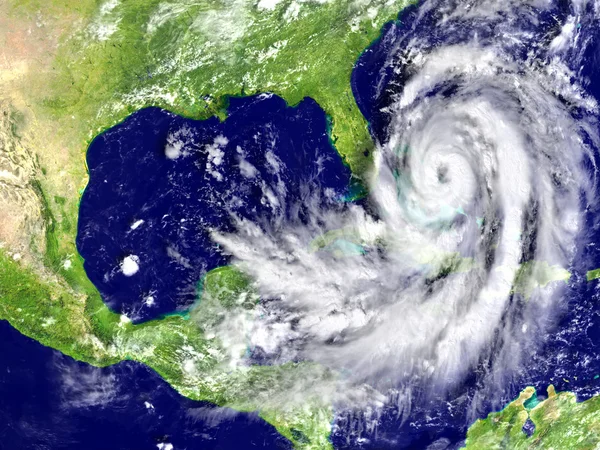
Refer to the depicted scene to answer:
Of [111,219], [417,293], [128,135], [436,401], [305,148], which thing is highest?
[128,135]

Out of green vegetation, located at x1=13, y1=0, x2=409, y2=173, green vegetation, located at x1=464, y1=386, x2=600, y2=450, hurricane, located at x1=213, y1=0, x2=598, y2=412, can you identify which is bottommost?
green vegetation, located at x1=464, y1=386, x2=600, y2=450

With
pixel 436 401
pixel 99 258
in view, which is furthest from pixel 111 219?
pixel 436 401

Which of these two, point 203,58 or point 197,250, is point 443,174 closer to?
point 197,250

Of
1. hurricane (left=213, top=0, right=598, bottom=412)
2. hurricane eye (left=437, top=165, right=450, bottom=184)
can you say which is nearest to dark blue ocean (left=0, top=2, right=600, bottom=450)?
hurricane (left=213, top=0, right=598, bottom=412)

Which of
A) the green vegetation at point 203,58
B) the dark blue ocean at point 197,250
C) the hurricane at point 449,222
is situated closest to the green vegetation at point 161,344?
the dark blue ocean at point 197,250

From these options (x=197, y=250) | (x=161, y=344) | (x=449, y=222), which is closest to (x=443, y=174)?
(x=449, y=222)

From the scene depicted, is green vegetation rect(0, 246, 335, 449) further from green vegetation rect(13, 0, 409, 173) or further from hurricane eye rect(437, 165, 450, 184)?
hurricane eye rect(437, 165, 450, 184)

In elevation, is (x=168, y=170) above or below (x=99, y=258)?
above

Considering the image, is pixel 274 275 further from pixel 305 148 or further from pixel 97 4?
pixel 97 4
